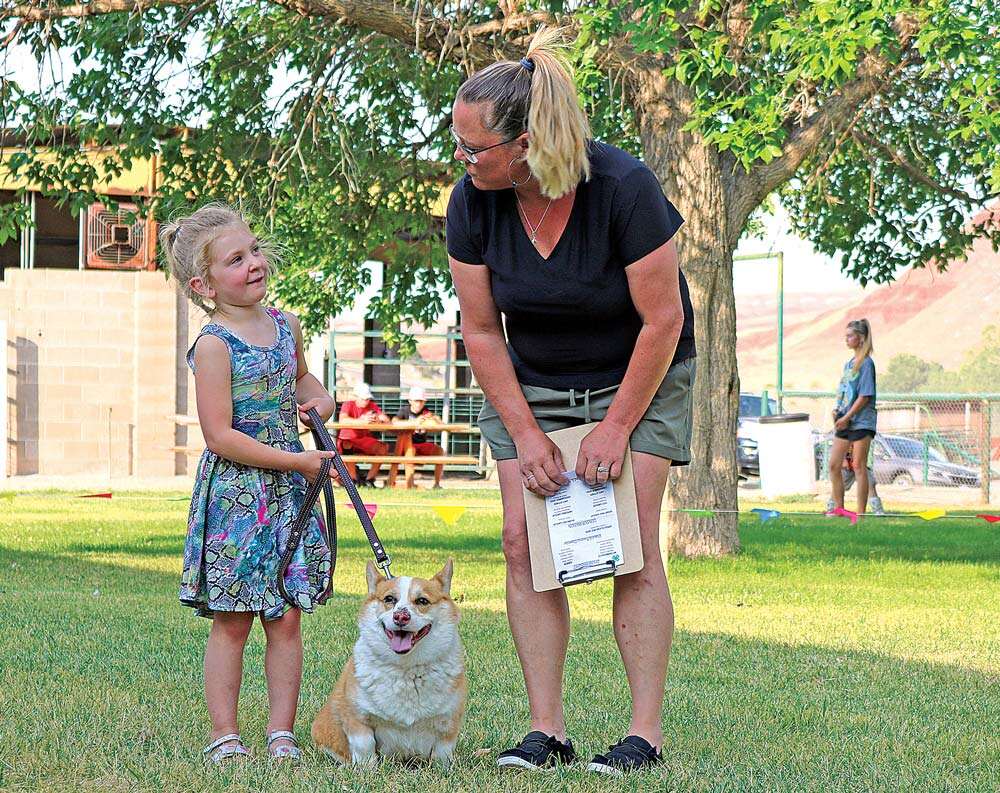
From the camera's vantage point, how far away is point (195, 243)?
4070mm

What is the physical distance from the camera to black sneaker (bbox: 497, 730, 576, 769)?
3727 mm

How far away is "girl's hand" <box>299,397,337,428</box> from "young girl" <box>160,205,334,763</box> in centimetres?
5

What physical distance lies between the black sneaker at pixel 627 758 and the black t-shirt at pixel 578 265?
1.01m

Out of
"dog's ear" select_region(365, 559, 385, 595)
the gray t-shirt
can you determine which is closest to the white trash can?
the gray t-shirt

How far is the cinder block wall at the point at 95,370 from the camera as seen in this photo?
839 inches

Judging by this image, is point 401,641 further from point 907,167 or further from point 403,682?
point 907,167

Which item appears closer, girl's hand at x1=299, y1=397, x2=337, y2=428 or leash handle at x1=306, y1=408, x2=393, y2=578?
leash handle at x1=306, y1=408, x2=393, y2=578

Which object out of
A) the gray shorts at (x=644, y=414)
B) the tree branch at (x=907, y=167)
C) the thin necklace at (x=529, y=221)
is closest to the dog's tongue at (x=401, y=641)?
the gray shorts at (x=644, y=414)

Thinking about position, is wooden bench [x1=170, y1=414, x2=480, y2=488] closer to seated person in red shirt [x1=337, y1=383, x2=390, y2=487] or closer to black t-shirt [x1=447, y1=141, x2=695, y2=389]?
seated person in red shirt [x1=337, y1=383, x2=390, y2=487]

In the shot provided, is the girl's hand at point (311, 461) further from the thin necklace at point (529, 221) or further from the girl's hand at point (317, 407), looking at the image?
the thin necklace at point (529, 221)

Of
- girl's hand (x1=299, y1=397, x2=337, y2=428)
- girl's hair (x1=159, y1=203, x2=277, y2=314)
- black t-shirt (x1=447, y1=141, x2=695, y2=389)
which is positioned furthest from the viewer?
girl's hand (x1=299, y1=397, x2=337, y2=428)

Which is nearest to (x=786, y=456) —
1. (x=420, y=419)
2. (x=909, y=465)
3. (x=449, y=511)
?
(x=909, y=465)

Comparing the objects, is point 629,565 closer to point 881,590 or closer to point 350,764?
point 350,764

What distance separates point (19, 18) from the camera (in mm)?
10242
